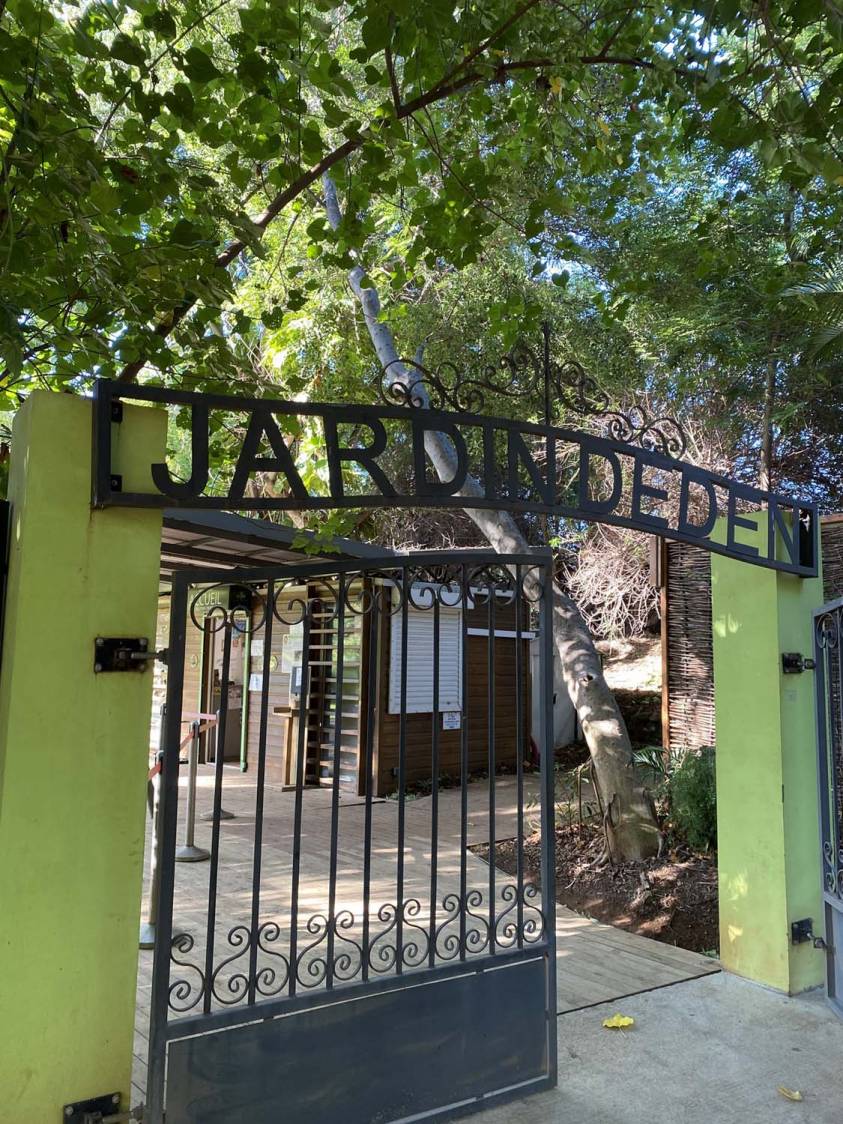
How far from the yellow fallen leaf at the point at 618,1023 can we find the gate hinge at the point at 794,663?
1.81m

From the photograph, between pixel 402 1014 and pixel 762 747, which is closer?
pixel 402 1014

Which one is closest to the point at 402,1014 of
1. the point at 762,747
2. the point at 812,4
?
the point at 762,747

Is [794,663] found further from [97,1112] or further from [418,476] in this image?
[97,1112]

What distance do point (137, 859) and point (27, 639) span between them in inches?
28.3

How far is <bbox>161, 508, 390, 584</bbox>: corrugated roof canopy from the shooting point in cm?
716

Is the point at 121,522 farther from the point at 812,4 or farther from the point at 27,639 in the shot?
the point at 812,4

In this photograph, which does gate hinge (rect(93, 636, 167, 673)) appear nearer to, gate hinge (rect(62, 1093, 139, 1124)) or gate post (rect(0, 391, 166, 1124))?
gate post (rect(0, 391, 166, 1124))

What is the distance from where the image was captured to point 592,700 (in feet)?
22.0

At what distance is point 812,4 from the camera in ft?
9.41

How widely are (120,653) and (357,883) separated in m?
4.20

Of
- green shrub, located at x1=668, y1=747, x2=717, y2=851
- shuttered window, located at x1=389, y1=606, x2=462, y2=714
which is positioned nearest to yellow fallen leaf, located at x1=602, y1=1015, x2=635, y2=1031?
green shrub, located at x1=668, y1=747, x2=717, y2=851

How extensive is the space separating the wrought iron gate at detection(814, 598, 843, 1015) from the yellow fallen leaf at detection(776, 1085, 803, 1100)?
64 cm

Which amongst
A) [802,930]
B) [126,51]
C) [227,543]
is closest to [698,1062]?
[802,930]

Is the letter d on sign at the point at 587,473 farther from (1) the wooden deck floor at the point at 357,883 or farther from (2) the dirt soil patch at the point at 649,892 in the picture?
(2) the dirt soil patch at the point at 649,892
